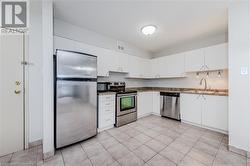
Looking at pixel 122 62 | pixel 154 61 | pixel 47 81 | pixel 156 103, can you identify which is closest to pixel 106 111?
pixel 47 81

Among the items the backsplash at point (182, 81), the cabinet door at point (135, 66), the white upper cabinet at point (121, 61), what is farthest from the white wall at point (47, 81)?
the cabinet door at point (135, 66)

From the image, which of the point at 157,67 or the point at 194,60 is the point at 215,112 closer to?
the point at 194,60

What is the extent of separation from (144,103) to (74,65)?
2513 millimetres

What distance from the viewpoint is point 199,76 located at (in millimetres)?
3449

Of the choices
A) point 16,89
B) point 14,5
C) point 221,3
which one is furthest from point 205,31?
point 16,89

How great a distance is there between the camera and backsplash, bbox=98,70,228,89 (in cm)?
303

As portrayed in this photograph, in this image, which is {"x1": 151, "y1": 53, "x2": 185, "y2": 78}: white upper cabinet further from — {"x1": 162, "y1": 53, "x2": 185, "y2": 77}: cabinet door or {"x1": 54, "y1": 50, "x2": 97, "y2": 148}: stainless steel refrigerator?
{"x1": 54, "y1": 50, "x2": 97, "y2": 148}: stainless steel refrigerator

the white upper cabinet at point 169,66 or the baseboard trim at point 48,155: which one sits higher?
the white upper cabinet at point 169,66

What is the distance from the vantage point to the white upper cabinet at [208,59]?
8.75 feet

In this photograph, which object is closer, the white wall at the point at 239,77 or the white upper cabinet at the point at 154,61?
the white wall at the point at 239,77

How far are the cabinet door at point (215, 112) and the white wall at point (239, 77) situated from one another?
0.72m

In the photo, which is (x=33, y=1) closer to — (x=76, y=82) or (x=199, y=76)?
(x=76, y=82)

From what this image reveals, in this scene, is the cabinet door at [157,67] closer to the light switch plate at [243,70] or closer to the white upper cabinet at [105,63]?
the white upper cabinet at [105,63]

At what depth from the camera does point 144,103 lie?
12.2 ft
